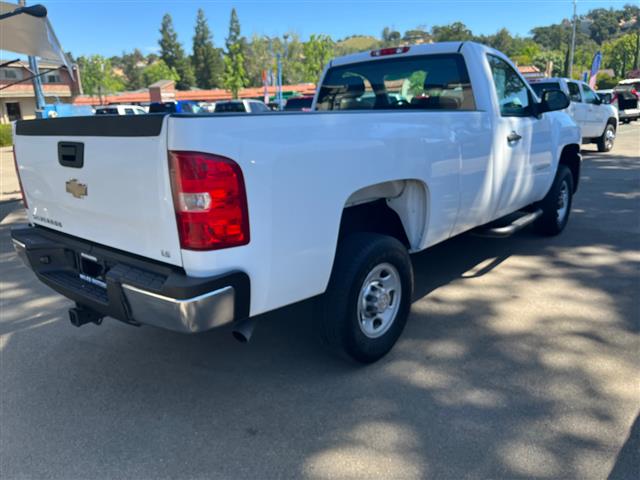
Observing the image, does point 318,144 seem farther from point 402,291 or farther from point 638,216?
point 638,216

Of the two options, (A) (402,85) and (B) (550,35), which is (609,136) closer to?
(A) (402,85)

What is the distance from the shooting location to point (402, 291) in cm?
354

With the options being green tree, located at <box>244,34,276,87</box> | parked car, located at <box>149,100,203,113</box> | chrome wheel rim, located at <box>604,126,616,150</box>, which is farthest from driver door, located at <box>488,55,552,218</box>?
green tree, located at <box>244,34,276,87</box>

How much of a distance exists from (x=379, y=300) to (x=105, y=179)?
1784mm

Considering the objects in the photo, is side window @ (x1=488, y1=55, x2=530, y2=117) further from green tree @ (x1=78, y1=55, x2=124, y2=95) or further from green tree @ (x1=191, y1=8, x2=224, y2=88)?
green tree @ (x1=191, y1=8, x2=224, y2=88)

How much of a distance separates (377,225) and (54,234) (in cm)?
213

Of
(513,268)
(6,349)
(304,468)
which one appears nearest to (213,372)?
(304,468)

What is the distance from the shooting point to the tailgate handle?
2.79 meters

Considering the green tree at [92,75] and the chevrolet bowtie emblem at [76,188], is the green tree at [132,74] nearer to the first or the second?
the green tree at [92,75]

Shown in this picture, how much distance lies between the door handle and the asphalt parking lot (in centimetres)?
130

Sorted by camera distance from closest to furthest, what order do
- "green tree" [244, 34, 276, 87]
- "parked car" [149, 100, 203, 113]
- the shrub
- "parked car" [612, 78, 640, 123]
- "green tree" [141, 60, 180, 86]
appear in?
"parked car" [612, 78, 640, 123] < "parked car" [149, 100, 203, 113] < the shrub < "green tree" [244, 34, 276, 87] < "green tree" [141, 60, 180, 86]

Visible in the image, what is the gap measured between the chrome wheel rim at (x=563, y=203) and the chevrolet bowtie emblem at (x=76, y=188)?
16.7ft

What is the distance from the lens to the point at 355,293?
10.1 ft

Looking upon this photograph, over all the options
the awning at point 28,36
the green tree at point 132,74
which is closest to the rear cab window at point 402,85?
the awning at point 28,36
